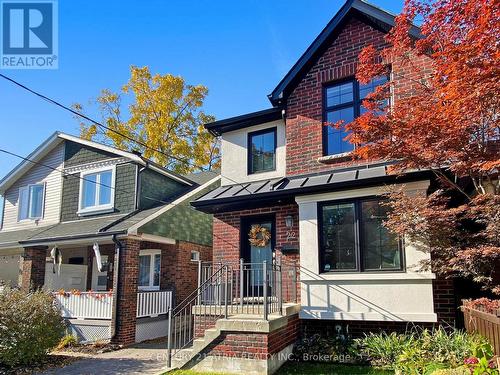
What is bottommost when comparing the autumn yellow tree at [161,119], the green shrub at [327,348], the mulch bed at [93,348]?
the mulch bed at [93,348]

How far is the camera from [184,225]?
591 inches

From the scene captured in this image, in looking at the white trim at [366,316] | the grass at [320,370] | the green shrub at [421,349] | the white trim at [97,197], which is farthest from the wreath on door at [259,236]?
the white trim at [97,197]

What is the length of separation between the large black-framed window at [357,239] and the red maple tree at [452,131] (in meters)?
0.94

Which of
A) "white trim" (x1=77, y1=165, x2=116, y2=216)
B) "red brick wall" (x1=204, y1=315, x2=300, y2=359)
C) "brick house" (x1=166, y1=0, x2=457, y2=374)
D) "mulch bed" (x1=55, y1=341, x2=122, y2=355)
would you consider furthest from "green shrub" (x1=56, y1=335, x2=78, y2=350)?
"red brick wall" (x1=204, y1=315, x2=300, y2=359)

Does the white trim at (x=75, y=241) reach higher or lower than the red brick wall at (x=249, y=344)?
higher

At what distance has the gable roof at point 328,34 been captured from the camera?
376 inches

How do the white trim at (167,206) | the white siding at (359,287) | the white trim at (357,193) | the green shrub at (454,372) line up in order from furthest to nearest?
the white trim at (167,206) < the white trim at (357,193) < the white siding at (359,287) < the green shrub at (454,372)

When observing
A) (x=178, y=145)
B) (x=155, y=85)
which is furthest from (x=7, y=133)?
(x=155, y=85)

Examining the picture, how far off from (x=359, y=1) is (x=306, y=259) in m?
6.48

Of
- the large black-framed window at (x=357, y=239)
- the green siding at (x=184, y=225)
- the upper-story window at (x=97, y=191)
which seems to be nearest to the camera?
the large black-framed window at (x=357, y=239)

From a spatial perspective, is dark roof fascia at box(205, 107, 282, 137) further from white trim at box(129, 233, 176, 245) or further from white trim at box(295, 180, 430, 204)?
white trim at box(129, 233, 176, 245)

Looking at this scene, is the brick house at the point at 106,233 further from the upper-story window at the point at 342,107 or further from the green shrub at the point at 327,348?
the upper-story window at the point at 342,107

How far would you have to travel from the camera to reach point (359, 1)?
32.4 feet

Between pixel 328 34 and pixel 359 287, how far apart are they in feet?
20.8
